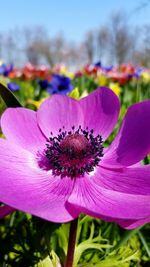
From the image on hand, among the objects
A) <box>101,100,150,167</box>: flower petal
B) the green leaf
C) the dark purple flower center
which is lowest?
the dark purple flower center

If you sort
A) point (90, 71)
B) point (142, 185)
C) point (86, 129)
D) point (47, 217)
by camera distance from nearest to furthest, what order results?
1. point (47, 217)
2. point (142, 185)
3. point (86, 129)
4. point (90, 71)

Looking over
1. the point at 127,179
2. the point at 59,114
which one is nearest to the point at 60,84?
the point at 59,114

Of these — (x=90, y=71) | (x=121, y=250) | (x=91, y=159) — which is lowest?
(x=90, y=71)

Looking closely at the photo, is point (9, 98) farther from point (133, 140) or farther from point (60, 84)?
point (60, 84)

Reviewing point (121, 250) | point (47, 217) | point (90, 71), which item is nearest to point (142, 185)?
point (47, 217)

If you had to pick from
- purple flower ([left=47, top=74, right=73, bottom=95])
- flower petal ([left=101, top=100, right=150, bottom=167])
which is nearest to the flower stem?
flower petal ([left=101, top=100, right=150, bottom=167])

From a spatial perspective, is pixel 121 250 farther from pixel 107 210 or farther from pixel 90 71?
pixel 90 71

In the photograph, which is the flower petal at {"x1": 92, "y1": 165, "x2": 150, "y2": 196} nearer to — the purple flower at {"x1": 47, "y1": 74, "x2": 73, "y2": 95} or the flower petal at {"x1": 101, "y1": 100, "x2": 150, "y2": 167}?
the flower petal at {"x1": 101, "y1": 100, "x2": 150, "y2": 167}
